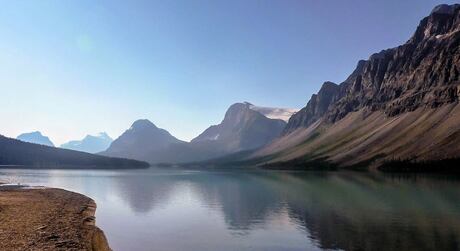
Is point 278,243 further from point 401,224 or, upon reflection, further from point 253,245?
point 401,224

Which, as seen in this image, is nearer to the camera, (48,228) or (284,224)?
(48,228)

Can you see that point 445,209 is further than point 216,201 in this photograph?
No

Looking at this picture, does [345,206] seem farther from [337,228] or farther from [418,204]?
[337,228]

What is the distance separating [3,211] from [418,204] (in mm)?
66142

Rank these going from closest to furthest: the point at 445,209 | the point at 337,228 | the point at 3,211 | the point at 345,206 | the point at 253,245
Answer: the point at 253,245, the point at 337,228, the point at 3,211, the point at 445,209, the point at 345,206

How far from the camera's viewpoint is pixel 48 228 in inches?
1801

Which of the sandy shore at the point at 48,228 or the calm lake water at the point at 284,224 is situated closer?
the sandy shore at the point at 48,228

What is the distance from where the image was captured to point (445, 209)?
234 feet

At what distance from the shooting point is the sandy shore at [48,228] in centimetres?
3734

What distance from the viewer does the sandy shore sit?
123ft

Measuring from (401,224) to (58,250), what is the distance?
40.8 m

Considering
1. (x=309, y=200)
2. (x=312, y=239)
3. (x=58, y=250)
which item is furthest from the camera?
(x=309, y=200)

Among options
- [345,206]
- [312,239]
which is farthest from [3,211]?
[345,206]

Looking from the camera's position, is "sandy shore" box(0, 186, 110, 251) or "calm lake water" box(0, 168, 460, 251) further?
"calm lake water" box(0, 168, 460, 251)
